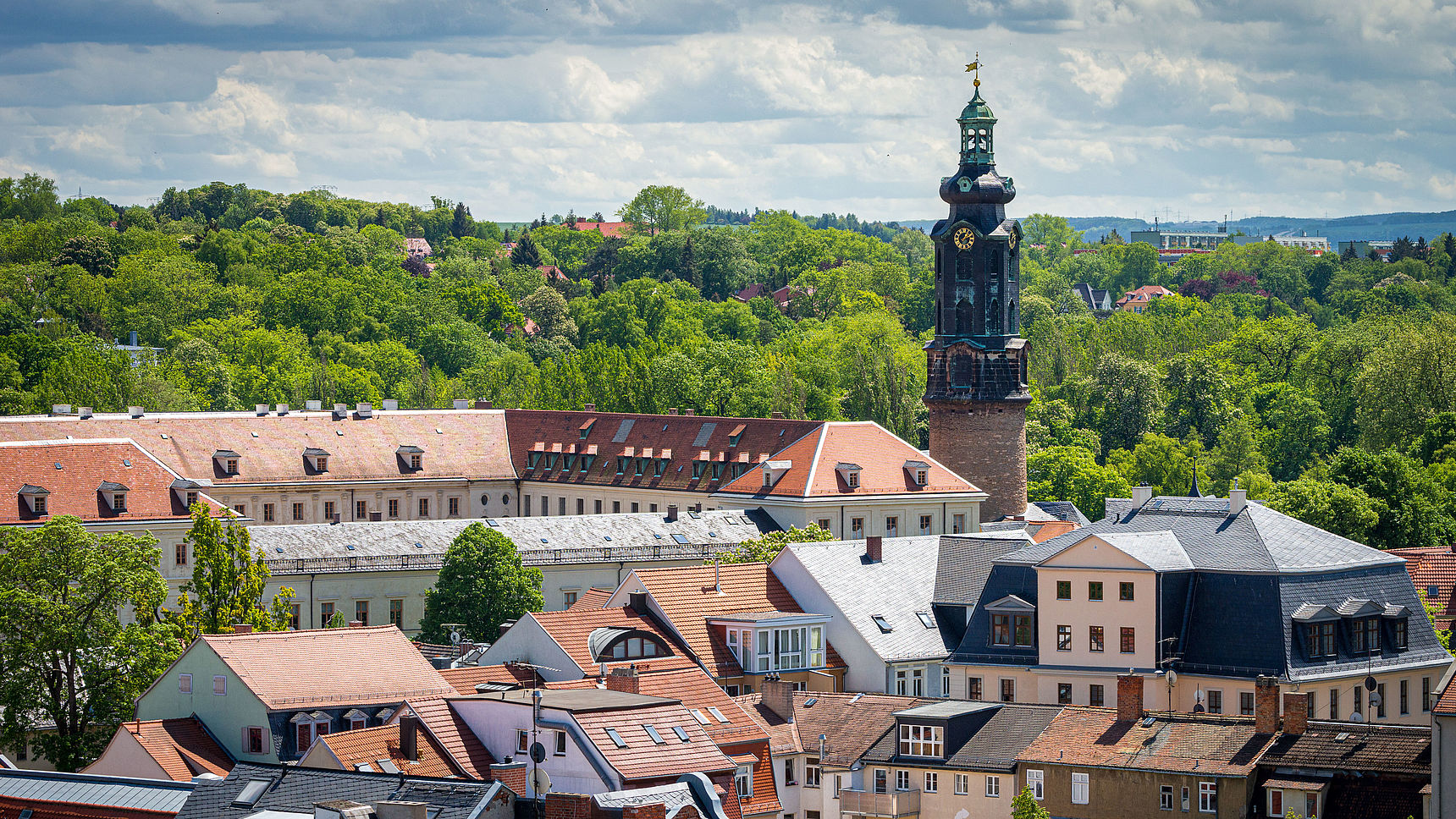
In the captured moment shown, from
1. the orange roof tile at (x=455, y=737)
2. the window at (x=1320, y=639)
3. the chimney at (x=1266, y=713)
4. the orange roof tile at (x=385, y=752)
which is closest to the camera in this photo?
the orange roof tile at (x=385, y=752)

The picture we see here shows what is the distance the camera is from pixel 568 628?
74312 millimetres

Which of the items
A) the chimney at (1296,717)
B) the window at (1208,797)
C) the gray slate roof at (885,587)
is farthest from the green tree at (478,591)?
the window at (1208,797)

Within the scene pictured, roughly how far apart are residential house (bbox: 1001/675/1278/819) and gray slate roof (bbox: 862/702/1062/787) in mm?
574

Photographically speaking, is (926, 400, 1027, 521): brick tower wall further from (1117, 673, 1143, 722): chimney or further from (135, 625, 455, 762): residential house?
(1117, 673, 1143, 722): chimney

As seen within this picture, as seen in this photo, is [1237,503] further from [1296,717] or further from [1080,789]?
[1080,789]

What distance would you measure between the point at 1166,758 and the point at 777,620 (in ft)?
65.4

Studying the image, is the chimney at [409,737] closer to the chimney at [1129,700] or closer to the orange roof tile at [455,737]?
the orange roof tile at [455,737]

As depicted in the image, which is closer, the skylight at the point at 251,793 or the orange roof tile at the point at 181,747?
the skylight at the point at 251,793

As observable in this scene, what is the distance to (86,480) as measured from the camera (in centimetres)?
10319

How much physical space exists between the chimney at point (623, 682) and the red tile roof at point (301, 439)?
5768 cm

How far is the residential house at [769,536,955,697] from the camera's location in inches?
3159

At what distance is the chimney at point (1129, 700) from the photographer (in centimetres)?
6350

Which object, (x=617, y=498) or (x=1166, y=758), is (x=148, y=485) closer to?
(x=617, y=498)

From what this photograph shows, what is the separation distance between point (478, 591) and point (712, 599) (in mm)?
17753
